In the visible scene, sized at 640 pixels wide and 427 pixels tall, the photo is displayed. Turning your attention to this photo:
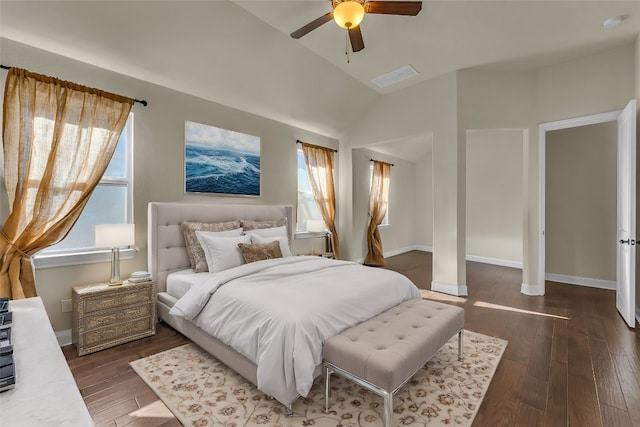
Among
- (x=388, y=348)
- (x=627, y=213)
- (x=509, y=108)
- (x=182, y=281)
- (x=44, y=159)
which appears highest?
(x=509, y=108)

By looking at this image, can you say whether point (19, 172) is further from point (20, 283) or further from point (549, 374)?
point (549, 374)

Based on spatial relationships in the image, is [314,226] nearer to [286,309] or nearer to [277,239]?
[277,239]

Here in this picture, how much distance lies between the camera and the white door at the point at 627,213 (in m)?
3.03

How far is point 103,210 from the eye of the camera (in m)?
3.05

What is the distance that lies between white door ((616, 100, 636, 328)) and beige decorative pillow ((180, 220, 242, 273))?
421 centimetres

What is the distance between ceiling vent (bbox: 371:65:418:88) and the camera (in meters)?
4.26

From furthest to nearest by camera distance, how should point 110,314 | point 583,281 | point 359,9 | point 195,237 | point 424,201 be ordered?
1. point 424,201
2. point 583,281
3. point 195,237
4. point 110,314
5. point 359,9

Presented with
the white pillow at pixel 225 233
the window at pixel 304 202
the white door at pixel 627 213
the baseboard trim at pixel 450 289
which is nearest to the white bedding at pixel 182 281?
the white pillow at pixel 225 233

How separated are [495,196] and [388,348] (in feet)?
19.7

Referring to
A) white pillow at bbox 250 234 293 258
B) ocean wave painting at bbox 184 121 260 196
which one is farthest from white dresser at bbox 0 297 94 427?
ocean wave painting at bbox 184 121 260 196

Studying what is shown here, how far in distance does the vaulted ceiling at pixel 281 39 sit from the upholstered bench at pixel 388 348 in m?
2.95

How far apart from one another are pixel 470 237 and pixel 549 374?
5019 millimetres

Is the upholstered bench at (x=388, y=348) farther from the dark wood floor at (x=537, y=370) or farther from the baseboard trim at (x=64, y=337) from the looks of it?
the baseboard trim at (x=64, y=337)

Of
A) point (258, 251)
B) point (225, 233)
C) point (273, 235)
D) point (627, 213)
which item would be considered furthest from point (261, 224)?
point (627, 213)
